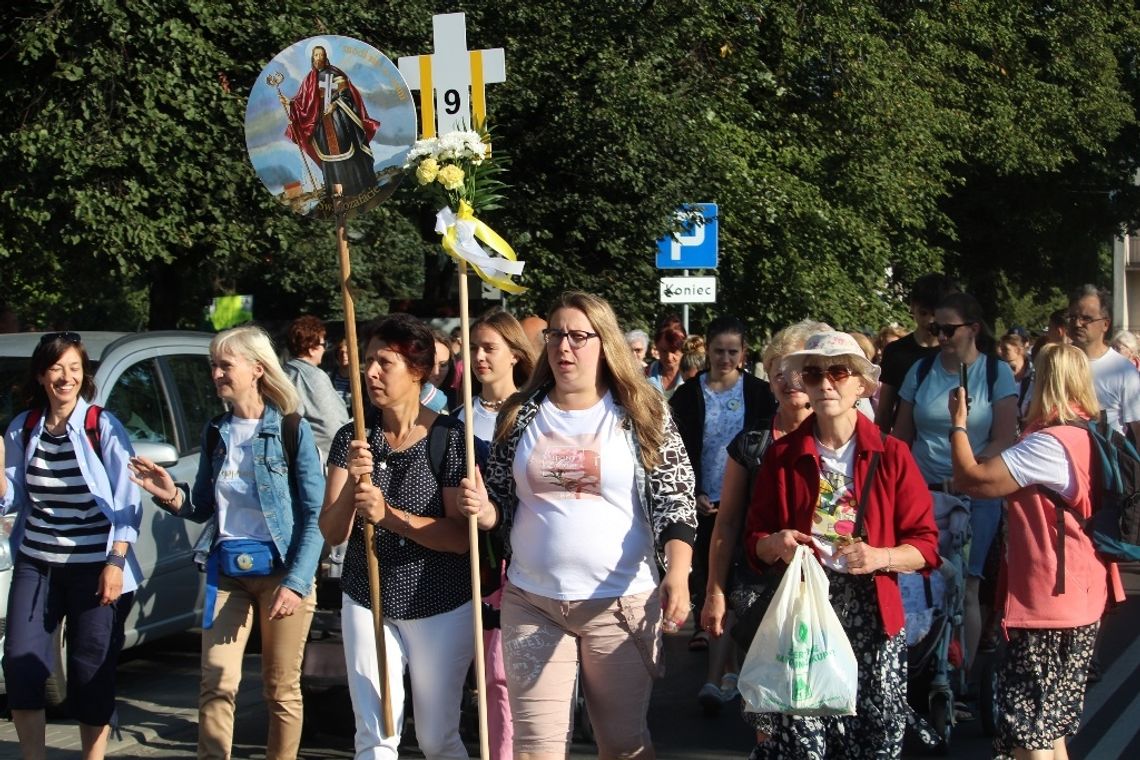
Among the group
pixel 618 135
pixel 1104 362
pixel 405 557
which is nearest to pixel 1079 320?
pixel 1104 362

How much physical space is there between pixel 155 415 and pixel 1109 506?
17.3 feet

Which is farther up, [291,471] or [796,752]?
[291,471]

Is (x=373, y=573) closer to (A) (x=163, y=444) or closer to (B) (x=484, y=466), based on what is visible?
(B) (x=484, y=466)

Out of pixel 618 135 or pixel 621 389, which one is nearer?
pixel 621 389

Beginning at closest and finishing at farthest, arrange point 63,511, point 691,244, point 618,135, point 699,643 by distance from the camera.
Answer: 1. point 63,511
2. point 699,643
3. point 618,135
4. point 691,244

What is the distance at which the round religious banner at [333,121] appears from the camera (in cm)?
529

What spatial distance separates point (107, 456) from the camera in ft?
20.0

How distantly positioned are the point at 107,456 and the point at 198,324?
72.4ft

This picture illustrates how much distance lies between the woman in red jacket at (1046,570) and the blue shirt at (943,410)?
7.60 feet

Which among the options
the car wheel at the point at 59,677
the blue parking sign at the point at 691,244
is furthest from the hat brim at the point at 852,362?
the blue parking sign at the point at 691,244

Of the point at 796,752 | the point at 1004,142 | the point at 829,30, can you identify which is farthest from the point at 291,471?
the point at 1004,142

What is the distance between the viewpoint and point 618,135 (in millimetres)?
14734

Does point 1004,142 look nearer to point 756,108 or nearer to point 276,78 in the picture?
point 756,108

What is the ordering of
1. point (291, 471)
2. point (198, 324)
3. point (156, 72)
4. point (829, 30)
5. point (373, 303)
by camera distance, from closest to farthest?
point (291, 471) → point (156, 72) → point (829, 30) → point (198, 324) → point (373, 303)
